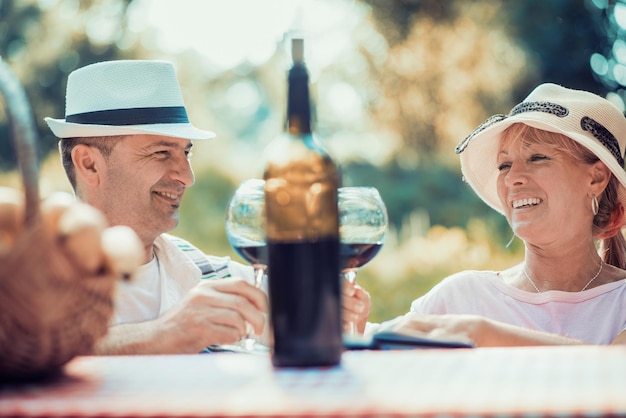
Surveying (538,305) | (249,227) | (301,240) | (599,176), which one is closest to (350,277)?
(249,227)

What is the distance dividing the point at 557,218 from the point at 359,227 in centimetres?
108

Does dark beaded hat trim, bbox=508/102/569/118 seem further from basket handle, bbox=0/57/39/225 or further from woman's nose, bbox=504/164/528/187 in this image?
basket handle, bbox=0/57/39/225

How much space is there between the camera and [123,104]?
2.73 metres

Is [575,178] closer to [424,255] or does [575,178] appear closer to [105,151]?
[105,151]

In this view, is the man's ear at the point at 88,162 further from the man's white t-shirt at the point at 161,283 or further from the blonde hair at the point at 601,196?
the blonde hair at the point at 601,196

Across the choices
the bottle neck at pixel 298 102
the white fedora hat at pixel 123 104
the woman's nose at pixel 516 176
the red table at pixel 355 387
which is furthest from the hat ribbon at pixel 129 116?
the bottle neck at pixel 298 102

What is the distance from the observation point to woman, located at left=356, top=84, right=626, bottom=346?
245 centimetres

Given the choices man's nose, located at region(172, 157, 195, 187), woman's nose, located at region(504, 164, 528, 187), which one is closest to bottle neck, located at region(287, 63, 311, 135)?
woman's nose, located at region(504, 164, 528, 187)

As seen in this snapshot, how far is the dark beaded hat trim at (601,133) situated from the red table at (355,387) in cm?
120

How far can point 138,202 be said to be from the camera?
2715 mm

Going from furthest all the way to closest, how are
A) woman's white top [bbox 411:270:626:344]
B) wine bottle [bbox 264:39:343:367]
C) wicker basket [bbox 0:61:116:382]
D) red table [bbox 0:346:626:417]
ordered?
woman's white top [bbox 411:270:626:344] → wine bottle [bbox 264:39:343:367] → wicker basket [bbox 0:61:116:382] → red table [bbox 0:346:626:417]

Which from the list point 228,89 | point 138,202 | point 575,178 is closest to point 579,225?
point 575,178

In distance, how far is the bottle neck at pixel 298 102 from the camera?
4.06 ft

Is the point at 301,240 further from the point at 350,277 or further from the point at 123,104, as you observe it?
the point at 123,104
